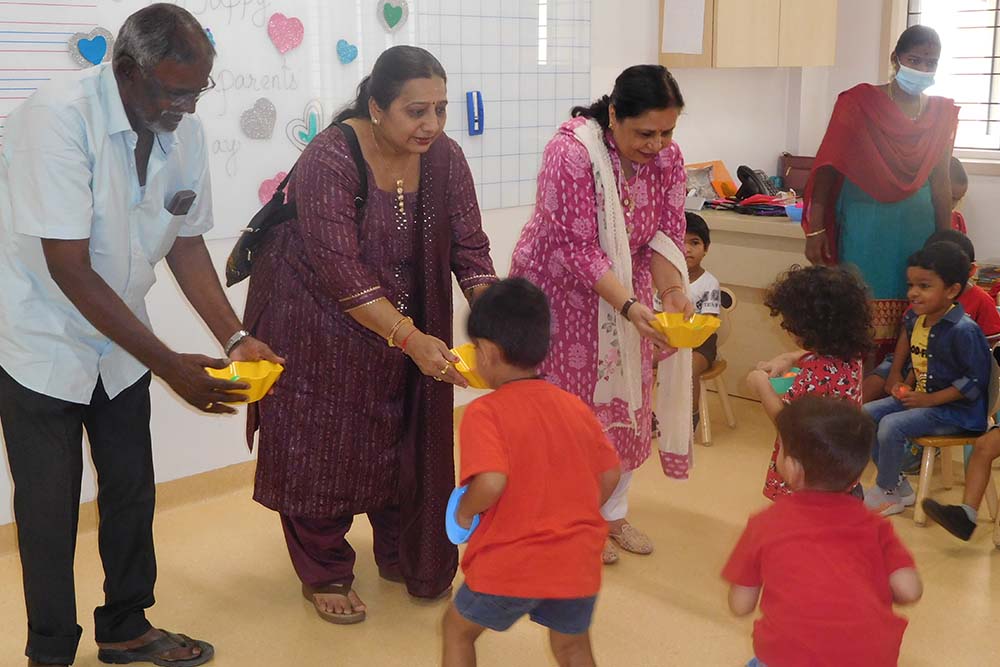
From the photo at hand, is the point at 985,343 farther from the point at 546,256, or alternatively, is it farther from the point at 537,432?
the point at 537,432

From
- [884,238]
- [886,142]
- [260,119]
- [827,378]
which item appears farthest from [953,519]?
[260,119]

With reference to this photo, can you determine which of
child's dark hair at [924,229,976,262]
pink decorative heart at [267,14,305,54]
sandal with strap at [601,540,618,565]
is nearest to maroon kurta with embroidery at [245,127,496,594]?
sandal with strap at [601,540,618,565]

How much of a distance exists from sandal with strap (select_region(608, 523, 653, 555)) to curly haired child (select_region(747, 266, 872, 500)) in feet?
1.66

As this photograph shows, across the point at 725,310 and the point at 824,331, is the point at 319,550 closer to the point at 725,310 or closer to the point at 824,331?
the point at 824,331

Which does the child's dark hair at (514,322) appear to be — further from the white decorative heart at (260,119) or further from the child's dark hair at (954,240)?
the child's dark hair at (954,240)

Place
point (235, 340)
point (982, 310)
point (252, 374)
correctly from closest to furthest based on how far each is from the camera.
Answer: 1. point (252, 374)
2. point (235, 340)
3. point (982, 310)

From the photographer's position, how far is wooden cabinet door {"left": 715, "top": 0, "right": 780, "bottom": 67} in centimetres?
462

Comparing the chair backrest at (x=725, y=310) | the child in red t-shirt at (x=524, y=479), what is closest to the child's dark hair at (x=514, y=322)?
the child in red t-shirt at (x=524, y=479)

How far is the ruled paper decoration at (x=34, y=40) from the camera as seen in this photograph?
298 centimetres

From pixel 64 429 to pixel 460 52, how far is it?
7.45ft

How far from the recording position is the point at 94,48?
3.14m

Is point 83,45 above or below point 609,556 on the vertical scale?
above

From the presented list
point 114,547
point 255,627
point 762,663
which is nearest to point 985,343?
point 762,663

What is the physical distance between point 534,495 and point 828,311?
127 centimetres
